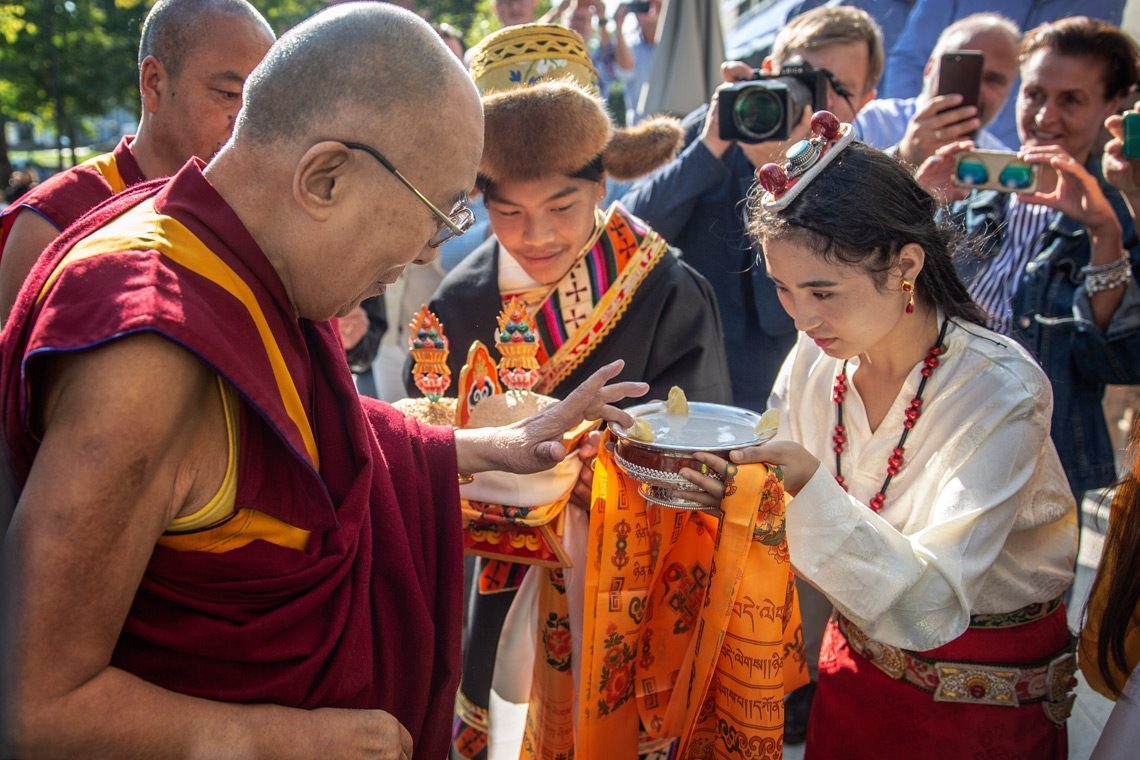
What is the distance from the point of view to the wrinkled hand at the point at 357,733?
146 centimetres

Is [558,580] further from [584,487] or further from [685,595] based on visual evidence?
[685,595]

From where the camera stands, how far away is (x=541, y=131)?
2480 millimetres

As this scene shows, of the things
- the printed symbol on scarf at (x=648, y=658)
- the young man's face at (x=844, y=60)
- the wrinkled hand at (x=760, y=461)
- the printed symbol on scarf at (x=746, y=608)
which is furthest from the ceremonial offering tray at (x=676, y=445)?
the young man's face at (x=844, y=60)

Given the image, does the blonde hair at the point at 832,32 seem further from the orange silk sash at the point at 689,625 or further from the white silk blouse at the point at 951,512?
the orange silk sash at the point at 689,625

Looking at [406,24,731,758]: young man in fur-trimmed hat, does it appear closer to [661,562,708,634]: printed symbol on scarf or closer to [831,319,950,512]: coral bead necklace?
[661,562,708,634]: printed symbol on scarf

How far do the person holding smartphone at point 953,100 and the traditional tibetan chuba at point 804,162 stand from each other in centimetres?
91

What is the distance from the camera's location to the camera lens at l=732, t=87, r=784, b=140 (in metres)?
3.06

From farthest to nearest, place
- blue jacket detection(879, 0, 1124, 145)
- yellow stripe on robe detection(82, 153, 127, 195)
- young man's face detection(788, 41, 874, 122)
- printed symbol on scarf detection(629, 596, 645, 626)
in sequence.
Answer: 1. blue jacket detection(879, 0, 1124, 145)
2. young man's face detection(788, 41, 874, 122)
3. yellow stripe on robe detection(82, 153, 127, 195)
4. printed symbol on scarf detection(629, 596, 645, 626)

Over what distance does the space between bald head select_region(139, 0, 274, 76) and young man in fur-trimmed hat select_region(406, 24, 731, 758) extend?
75 cm

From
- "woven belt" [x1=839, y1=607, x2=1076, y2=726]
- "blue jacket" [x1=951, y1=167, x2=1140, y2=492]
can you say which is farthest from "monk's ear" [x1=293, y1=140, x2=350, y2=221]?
"blue jacket" [x1=951, y1=167, x2=1140, y2=492]

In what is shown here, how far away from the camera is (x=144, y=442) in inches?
46.6

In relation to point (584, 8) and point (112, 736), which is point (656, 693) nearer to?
point (112, 736)

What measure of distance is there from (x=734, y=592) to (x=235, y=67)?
1.96 meters

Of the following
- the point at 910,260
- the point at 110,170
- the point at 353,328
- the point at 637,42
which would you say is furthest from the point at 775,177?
the point at 637,42
